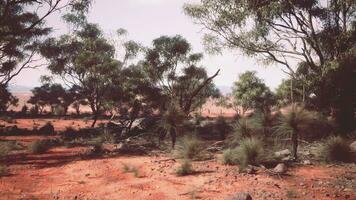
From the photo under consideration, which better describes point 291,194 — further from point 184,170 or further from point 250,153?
point 184,170

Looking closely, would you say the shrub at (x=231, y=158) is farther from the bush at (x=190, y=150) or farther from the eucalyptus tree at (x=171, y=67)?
the eucalyptus tree at (x=171, y=67)

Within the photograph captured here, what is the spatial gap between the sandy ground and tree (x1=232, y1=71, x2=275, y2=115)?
34.1 metres

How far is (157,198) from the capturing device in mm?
8562

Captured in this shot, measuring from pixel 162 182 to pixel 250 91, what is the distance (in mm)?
36909

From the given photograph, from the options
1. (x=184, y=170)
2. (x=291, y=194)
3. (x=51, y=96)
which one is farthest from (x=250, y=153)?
(x=51, y=96)

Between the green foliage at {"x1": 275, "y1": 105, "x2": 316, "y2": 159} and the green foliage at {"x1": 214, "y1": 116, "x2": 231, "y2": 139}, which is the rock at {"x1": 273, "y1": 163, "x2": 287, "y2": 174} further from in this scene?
the green foliage at {"x1": 214, "y1": 116, "x2": 231, "y2": 139}

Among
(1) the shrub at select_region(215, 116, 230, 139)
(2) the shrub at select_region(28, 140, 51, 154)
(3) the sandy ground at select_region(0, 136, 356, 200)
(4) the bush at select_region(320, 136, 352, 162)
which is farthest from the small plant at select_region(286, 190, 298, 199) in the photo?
(1) the shrub at select_region(215, 116, 230, 139)

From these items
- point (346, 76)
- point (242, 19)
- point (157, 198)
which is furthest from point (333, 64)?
point (157, 198)

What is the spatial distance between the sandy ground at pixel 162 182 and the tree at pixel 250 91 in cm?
3412

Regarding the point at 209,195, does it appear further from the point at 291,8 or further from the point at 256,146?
the point at 291,8

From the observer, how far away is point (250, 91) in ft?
149

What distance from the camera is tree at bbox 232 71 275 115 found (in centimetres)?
4566

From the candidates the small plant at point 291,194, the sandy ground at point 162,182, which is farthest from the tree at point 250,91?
the small plant at point 291,194

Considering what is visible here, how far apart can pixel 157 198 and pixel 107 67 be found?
74.2 feet
